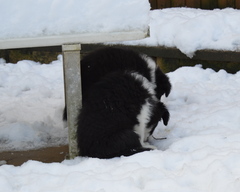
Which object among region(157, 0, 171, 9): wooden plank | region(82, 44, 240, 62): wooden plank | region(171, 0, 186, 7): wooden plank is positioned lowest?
region(82, 44, 240, 62): wooden plank

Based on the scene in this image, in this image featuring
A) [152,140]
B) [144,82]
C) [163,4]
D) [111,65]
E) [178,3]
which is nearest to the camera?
[144,82]

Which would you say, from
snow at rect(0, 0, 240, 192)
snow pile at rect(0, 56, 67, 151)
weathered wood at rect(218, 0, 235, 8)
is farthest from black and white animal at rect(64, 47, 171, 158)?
weathered wood at rect(218, 0, 235, 8)

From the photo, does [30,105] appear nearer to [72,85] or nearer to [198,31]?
[72,85]

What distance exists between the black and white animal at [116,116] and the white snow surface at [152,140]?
6.0 inches

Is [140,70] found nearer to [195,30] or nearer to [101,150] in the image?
[101,150]

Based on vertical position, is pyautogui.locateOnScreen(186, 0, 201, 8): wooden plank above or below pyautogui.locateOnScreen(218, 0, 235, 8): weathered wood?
below

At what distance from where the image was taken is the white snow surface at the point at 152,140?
330 cm

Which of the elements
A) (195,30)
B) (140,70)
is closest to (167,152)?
(140,70)

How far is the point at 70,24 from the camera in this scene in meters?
3.78

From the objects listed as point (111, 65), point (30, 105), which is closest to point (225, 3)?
point (30, 105)

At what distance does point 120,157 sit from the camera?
386 cm

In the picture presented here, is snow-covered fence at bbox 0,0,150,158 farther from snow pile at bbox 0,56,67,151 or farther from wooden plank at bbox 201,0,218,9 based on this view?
wooden plank at bbox 201,0,218,9

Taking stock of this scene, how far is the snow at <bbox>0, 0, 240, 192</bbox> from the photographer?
131 inches

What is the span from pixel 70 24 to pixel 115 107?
685mm
